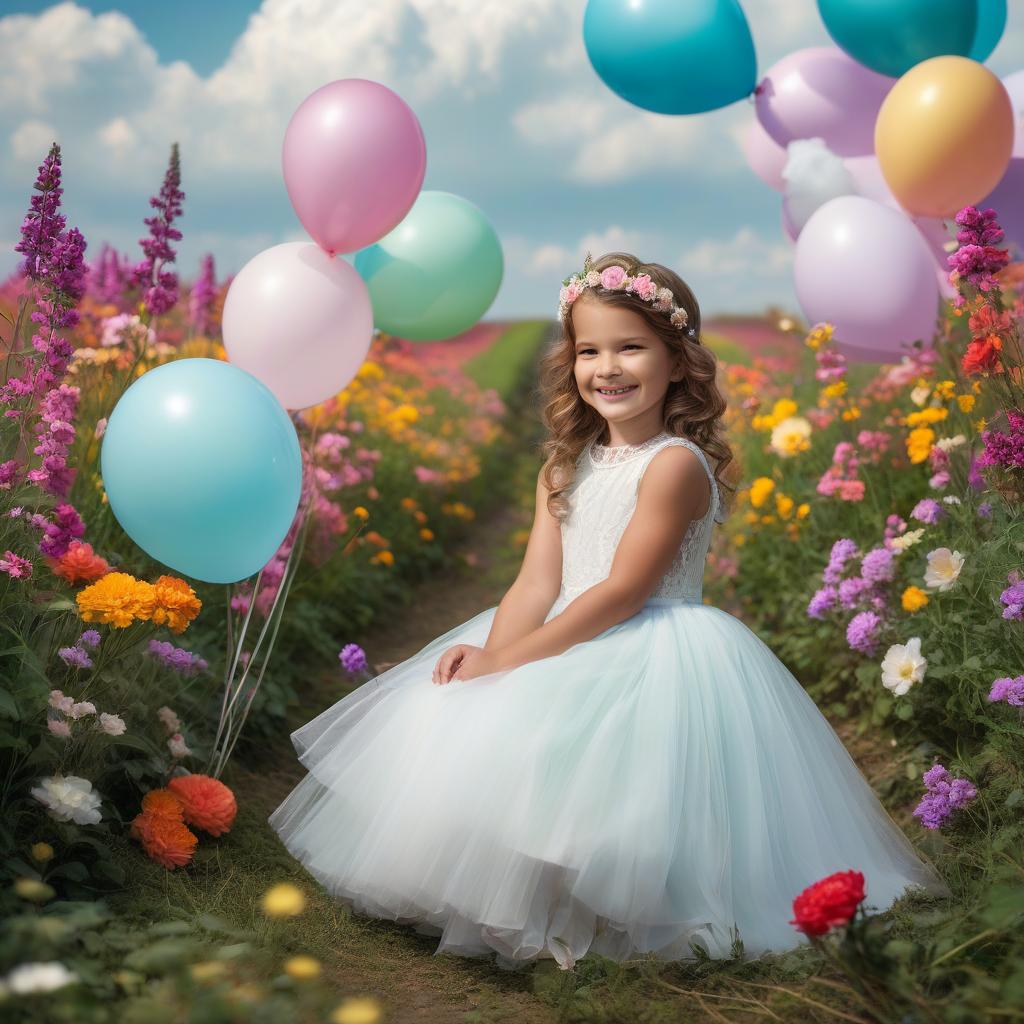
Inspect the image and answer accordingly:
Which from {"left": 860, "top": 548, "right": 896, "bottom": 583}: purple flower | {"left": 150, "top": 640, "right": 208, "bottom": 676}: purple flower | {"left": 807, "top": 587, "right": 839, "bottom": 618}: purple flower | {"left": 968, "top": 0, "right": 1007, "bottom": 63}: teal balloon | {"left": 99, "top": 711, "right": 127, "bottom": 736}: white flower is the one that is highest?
{"left": 968, "top": 0, "right": 1007, "bottom": 63}: teal balloon

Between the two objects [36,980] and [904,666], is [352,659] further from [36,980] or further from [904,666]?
[36,980]

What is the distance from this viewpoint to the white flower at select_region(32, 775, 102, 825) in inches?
84.8

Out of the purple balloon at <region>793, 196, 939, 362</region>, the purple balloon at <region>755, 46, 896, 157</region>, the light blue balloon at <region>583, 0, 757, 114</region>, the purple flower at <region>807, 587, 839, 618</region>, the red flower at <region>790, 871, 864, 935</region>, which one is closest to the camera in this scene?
the red flower at <region>790, 871, 864, 935</region>

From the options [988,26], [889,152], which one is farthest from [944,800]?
[988,26]

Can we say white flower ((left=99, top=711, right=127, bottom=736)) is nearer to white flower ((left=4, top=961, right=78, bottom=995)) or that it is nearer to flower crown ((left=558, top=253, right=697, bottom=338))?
white flower ((left=4, top=961, right=78, bottom=995))

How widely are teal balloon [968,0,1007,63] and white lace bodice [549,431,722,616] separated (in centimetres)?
245

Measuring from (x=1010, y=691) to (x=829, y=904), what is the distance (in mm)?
988

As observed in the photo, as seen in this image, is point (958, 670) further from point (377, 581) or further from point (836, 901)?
point (377, 581)

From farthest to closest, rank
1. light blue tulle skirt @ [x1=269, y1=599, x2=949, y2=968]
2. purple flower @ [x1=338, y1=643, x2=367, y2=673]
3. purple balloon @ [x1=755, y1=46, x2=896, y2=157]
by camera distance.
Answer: purple balloon @ [x1=755, y1=46, x2=896, y2=157] → purple flower @ [x1=338, y1=643, x2=367, y2=673] → light blue tulle skirt @ [x1=269, y1=599, x2=949, y2=968]

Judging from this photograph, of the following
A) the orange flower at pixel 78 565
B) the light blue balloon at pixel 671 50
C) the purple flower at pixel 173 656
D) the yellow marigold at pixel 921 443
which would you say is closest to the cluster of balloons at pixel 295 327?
the orange flower at pixel 78 565

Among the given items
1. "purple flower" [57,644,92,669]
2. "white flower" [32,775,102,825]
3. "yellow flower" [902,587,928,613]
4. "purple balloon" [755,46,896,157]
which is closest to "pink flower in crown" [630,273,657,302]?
"yellow flower" [902,587,928,613]

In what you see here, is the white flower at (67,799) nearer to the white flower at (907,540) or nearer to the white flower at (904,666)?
the white flower at (904,666)

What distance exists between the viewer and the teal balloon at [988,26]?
13.1 feet

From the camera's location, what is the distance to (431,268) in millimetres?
3205
